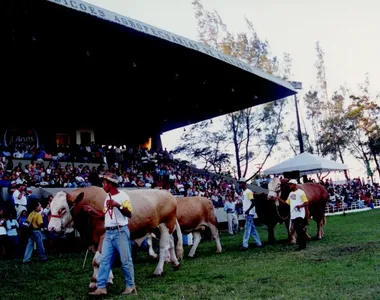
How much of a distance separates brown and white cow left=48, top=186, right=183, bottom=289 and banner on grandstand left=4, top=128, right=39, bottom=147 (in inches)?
837

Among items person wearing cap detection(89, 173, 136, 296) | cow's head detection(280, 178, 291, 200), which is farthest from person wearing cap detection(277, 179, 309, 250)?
person wearing cap detection(89, 173, 136, 296)

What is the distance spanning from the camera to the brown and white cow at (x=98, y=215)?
321 inches

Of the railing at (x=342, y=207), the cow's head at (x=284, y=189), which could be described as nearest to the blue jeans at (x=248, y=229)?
the cow's head at (x=284, y=189)

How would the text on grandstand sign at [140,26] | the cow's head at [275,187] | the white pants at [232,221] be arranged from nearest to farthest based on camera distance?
1. the cow's head at [275,187]
2. the text on grandstand sign at [140,26]
3. the white pants at [232,221]

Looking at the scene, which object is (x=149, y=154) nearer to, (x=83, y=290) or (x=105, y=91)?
(x=105, y=91)

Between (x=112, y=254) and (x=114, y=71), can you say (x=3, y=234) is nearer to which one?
(x=112, y=254)

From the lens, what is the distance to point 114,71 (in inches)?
1062

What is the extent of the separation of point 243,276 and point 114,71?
67.8 ft

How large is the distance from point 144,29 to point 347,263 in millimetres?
15379

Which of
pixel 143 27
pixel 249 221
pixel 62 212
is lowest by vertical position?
pixel 249 221

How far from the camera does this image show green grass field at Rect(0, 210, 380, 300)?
686 centimetres

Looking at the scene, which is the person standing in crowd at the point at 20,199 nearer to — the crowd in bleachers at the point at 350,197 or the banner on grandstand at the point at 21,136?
the banner on grandstand at the point at 21,136

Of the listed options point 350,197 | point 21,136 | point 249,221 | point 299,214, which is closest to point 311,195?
point 249,221

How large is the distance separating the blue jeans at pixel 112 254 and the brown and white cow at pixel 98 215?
58cm
